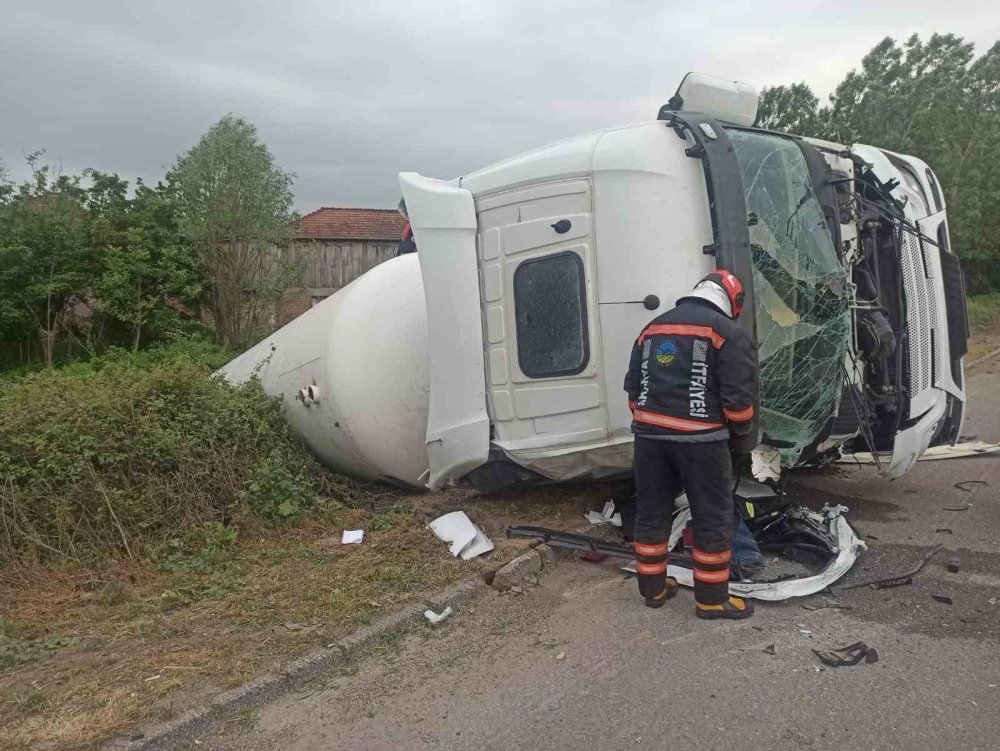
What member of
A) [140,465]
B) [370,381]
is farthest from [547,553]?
[140,465]

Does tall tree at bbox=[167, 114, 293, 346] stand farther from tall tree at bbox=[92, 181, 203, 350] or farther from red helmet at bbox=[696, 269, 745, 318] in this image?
red helmet at bbox=[696, 269, 745, 318]

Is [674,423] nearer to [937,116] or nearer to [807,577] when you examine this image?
[807,577]

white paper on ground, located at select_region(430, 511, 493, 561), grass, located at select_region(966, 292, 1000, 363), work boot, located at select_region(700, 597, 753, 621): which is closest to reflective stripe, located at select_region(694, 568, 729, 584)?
work boot, located at select_region(700, 597, 753, 621)

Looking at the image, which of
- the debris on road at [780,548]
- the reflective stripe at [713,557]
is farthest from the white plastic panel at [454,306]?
the reflective stripe at [713,557]

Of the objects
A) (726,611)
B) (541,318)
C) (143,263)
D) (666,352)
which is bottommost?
(726,611)

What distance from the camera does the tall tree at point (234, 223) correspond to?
10.6 m

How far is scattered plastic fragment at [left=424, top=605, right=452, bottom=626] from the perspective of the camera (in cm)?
353

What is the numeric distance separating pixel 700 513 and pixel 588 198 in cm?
166

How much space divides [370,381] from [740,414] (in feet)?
7.94

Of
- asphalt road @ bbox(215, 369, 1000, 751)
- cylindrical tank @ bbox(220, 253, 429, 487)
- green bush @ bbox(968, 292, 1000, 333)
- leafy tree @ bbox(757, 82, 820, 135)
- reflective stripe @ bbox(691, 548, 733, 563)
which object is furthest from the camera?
leafy tree @ bbox(757, 82, 820, 135)

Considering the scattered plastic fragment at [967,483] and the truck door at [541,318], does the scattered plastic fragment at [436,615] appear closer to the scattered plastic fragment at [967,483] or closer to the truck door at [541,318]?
the truck door at [541,318]

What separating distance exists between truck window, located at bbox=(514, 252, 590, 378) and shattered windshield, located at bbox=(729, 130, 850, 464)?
878 mm

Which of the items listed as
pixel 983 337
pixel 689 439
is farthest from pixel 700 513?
pixel 983 337

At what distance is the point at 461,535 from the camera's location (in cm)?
435
